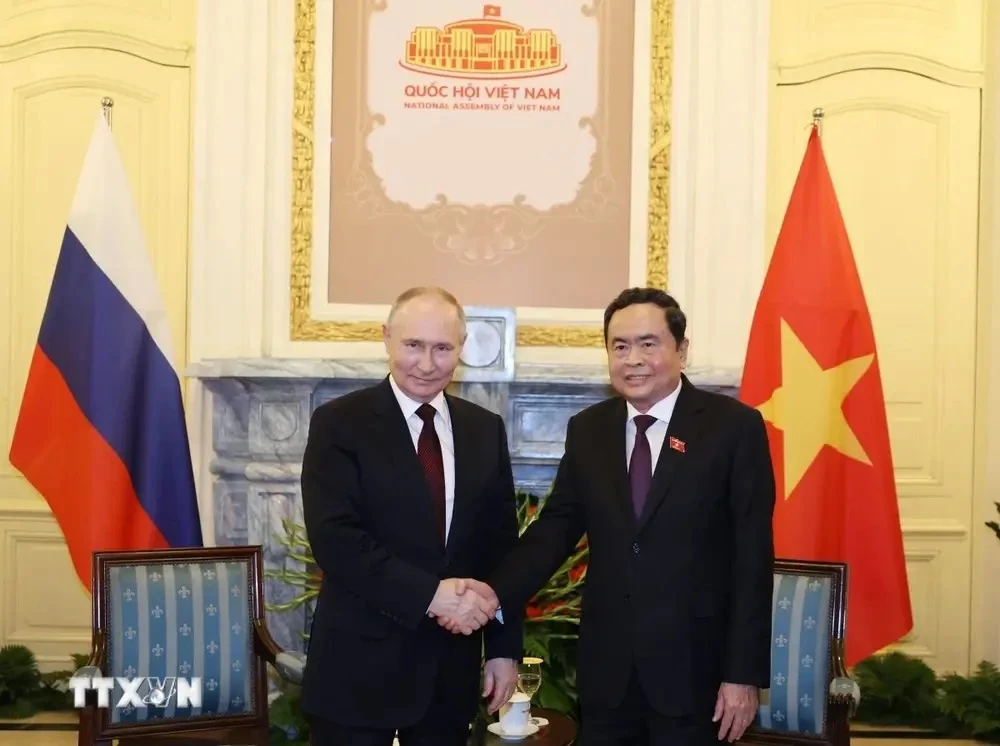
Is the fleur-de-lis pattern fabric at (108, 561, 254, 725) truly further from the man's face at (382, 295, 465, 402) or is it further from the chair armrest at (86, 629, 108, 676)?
the man's face at (382, 295, 465, 402)

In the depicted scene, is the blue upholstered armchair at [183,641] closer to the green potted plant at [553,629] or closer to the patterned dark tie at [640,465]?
the green potted plant at [553,629]

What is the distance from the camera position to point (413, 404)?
7.18 feet

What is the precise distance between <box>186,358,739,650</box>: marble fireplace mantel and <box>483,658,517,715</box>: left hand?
1.86 meters

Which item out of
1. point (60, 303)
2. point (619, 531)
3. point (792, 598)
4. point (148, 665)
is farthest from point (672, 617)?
point (60, 303)

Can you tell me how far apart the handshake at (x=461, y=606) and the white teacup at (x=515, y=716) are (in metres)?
0.62

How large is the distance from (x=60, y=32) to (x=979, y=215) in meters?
4.05

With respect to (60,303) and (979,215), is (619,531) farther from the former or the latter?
(979,215)

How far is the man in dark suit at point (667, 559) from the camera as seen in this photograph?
2.07 metres

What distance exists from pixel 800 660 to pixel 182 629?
5.47 feet

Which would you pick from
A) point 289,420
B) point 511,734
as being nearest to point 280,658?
point 511,734

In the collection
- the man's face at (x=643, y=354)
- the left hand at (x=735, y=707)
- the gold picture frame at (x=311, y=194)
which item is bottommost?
the left hand at (x=735, y=707)

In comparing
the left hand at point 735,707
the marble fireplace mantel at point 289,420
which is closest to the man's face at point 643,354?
the left hand at point 735,707

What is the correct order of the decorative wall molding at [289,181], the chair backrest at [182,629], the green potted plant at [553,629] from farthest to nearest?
the decorative wall molding at [289,181], the green potted plant at [553,629], the chair backrest at [182,629]

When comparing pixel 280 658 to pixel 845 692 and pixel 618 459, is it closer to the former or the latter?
pixel 618 459
